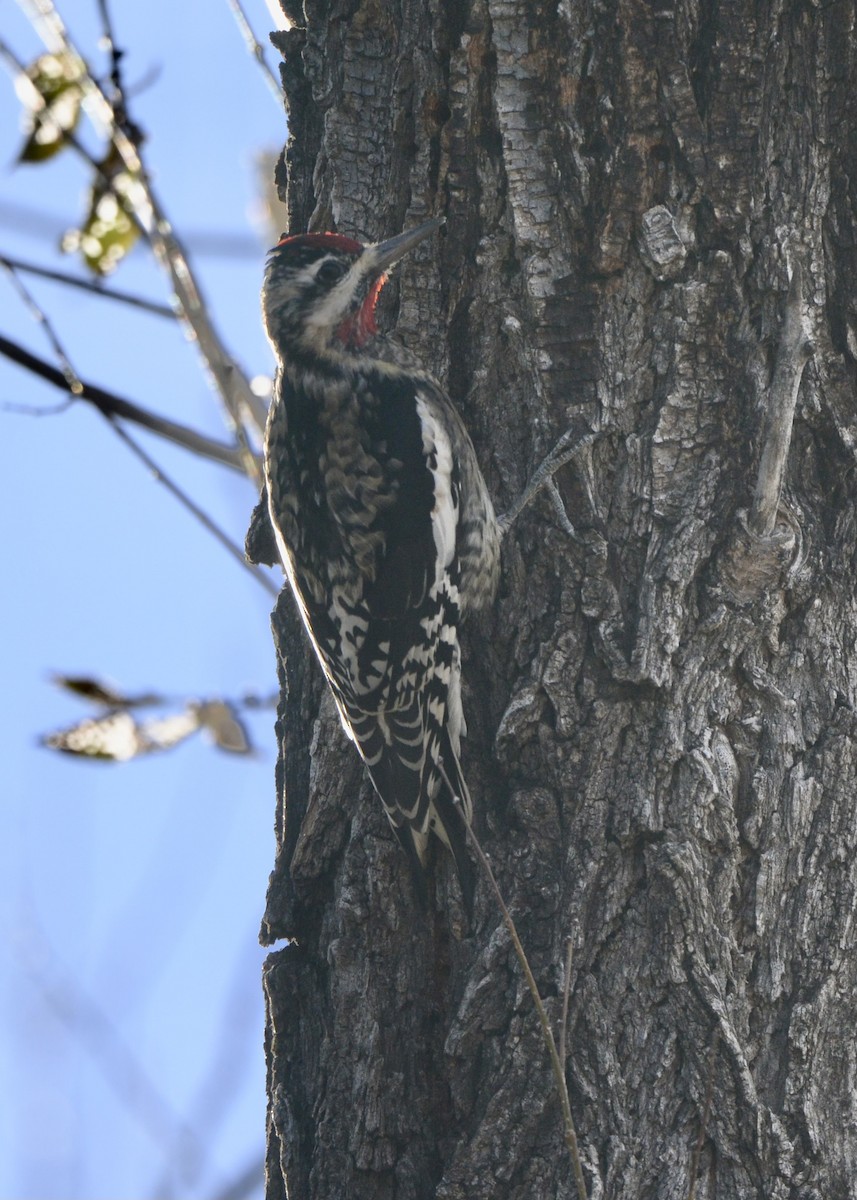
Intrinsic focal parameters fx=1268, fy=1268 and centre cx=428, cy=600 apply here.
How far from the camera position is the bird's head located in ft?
8.94

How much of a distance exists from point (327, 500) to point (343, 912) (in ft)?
3.46

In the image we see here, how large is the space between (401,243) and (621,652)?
96 cm

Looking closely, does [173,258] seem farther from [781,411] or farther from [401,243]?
[781,411]

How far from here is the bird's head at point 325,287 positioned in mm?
2725

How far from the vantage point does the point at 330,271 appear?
298 centimetres

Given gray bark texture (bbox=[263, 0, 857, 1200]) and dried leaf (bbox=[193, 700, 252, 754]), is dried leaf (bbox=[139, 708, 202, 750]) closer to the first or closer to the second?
dried leaf (bbox=[193, 700, 252, 754])

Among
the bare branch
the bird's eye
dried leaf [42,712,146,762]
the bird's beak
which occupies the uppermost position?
the bird's eye

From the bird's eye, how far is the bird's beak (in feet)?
0.78

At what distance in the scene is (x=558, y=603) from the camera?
8.07 feet

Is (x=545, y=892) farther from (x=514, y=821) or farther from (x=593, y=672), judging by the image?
(x=593, y=672)

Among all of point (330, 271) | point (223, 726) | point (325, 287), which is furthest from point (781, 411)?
point (223, 726)

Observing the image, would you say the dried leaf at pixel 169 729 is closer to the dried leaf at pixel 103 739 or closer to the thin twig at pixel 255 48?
the dried leaf at pixel 103 739

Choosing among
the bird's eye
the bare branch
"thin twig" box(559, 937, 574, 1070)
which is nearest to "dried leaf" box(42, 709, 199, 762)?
the bird's eye

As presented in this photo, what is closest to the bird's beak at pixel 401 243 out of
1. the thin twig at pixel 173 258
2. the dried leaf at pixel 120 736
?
the thin twig at pixel 173 258
